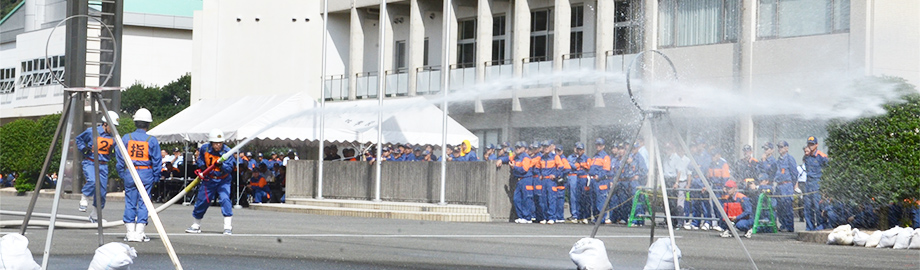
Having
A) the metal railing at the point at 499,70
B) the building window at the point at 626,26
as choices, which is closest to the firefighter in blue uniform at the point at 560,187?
the building window at the point at 626,26

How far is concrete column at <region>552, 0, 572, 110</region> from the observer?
3562 cm

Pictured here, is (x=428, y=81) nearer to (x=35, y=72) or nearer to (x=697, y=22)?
(x=697, y=22)

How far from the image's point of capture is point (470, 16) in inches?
1604

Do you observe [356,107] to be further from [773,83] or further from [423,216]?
[773,83]

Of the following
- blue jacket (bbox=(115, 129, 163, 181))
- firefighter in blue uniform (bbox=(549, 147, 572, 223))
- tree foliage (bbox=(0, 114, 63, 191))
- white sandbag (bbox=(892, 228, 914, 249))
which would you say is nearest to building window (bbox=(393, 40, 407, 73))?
tree foliage (bbox=(0, 114, 63, 191))

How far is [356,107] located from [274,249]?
178 centimetres

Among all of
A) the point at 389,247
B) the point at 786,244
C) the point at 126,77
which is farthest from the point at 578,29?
the point at 126,77

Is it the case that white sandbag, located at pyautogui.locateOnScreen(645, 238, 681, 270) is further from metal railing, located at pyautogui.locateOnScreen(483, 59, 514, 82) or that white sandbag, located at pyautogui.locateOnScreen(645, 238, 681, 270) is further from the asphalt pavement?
metal railing, located at pyautogui.locateOnScreen(483, 59, 514, 82)

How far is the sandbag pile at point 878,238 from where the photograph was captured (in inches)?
603

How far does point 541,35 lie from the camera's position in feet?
125

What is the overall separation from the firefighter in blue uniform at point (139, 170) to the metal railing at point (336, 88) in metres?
30.6

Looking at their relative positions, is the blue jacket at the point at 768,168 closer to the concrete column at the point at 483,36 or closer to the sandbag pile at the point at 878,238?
the sandbag pile at the point at 878,238

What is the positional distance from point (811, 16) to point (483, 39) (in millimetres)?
13281

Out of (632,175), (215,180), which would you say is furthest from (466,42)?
(215,180)
